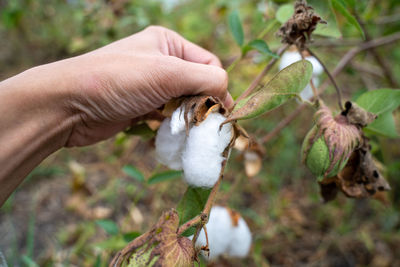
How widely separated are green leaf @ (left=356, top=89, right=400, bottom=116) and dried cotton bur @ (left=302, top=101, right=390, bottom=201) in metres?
0.05

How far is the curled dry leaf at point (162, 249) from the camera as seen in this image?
525 mm

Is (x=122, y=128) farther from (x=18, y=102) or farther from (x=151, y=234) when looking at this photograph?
(x=151, y=234)

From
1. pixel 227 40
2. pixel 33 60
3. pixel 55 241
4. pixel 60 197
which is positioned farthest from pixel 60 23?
pixel 55 241

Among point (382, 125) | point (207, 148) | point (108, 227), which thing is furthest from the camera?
point (108, 227)

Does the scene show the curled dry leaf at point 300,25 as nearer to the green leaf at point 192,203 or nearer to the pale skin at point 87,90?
the pale skin at point 87,90

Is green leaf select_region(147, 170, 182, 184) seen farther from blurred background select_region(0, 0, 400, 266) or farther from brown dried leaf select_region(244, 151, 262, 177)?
brown dried leaf select_region(244, 151, 262, 177)

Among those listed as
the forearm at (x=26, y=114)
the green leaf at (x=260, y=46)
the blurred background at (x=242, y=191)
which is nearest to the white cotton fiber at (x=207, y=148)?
the green leaf at (x=260, y=46)

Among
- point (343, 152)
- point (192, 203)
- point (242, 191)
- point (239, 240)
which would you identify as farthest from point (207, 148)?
point (242, 191)

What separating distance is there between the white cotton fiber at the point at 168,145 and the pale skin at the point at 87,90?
0.06 metres

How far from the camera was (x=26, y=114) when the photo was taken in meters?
0.71

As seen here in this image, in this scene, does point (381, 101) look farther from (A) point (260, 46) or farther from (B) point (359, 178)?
(A) point (260, 46)

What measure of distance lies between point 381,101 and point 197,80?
44 cm

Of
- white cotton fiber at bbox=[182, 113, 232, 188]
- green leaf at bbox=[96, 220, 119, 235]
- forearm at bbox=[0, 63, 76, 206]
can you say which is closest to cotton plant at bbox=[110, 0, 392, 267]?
white cotton fiber at bbox=[182, 113, 232, 188]

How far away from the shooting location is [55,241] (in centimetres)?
170
